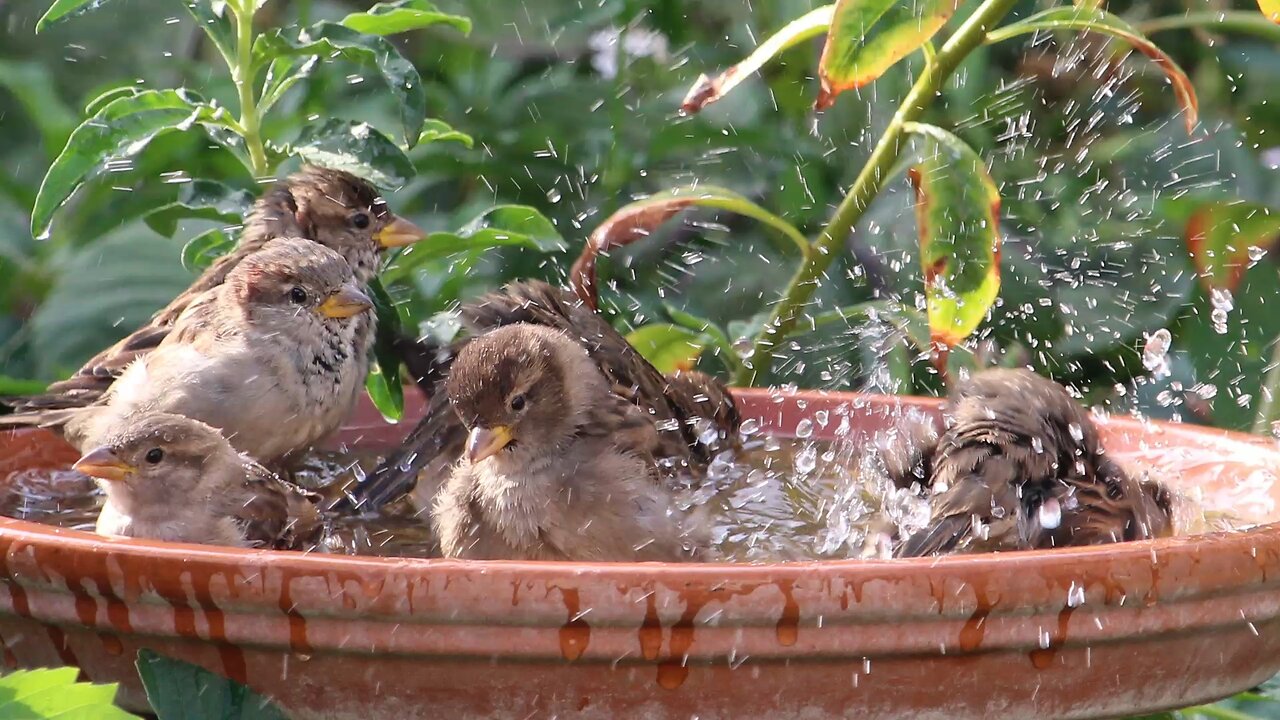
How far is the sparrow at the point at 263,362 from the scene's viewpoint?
2.96m

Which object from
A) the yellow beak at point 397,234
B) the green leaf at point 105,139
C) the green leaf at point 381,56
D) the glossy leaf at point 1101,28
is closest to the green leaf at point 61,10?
the green leaf at point 105,139

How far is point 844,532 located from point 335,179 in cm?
164

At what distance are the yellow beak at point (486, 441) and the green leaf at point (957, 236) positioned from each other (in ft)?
2.55

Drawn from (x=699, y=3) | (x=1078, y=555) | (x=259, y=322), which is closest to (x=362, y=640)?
(x=1078, y=555)

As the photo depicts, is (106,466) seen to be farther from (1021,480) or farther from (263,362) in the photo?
(1021,480)

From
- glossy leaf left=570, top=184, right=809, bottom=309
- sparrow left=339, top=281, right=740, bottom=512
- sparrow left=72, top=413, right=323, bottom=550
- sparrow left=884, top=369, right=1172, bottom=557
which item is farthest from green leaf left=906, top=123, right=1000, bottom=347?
sparrow left=72, top=413, right=323, bottom=550

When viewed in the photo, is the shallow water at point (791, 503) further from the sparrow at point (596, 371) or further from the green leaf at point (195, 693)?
the green leaf at point (195, 693)

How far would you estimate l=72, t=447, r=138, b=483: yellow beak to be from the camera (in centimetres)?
242

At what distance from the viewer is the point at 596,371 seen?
2803 millimetres

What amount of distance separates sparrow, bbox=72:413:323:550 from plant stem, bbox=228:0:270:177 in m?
0.69

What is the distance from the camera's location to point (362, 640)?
165cm

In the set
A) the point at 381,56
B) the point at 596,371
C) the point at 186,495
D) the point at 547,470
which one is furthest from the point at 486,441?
the point at 381,56

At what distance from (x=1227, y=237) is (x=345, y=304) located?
1.91 m

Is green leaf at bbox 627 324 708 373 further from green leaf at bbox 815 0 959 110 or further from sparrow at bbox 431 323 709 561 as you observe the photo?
green leaf at bbox 815 0 959 110
